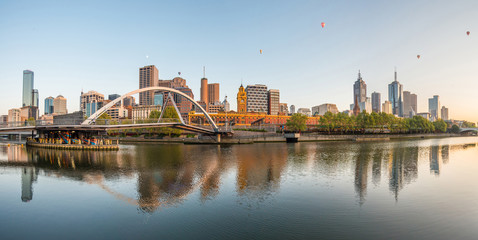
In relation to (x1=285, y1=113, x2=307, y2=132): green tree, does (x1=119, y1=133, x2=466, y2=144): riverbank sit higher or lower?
lower

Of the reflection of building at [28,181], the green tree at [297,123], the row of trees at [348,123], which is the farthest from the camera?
the row of trees at [348,123]

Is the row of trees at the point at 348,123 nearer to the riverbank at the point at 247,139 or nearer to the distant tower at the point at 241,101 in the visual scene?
the riverbank at the point at 247,139

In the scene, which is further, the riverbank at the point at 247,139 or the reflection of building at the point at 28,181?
the riverbank at the point at 247,139

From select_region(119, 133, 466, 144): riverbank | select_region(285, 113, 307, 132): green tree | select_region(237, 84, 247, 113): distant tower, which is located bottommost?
select_region(119, 133, 466, 144): riverbank

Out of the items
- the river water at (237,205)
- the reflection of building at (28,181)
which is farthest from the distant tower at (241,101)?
the river water at (237,205)

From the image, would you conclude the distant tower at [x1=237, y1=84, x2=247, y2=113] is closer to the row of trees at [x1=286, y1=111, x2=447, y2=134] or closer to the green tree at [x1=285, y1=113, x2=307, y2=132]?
the row of trees at [x1=286, y1=111, x2=447, y2=134]

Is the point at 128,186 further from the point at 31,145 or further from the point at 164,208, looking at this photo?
the point at 31,145

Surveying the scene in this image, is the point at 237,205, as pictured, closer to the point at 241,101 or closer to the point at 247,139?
the point at 247,139

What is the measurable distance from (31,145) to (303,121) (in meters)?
79.9

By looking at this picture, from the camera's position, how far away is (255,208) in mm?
14336

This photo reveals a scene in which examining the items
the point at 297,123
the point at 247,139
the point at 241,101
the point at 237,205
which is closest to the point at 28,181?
the point at 237,205

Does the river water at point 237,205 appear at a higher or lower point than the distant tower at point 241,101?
lower

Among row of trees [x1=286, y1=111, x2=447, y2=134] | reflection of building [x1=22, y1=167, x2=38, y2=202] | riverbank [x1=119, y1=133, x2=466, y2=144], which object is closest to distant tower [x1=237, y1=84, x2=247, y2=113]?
row of trees [x1=286, y1=111, x2=447, y2=134]

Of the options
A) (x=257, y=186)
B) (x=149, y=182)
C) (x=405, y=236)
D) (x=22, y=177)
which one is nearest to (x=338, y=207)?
(x=405, y=236)
